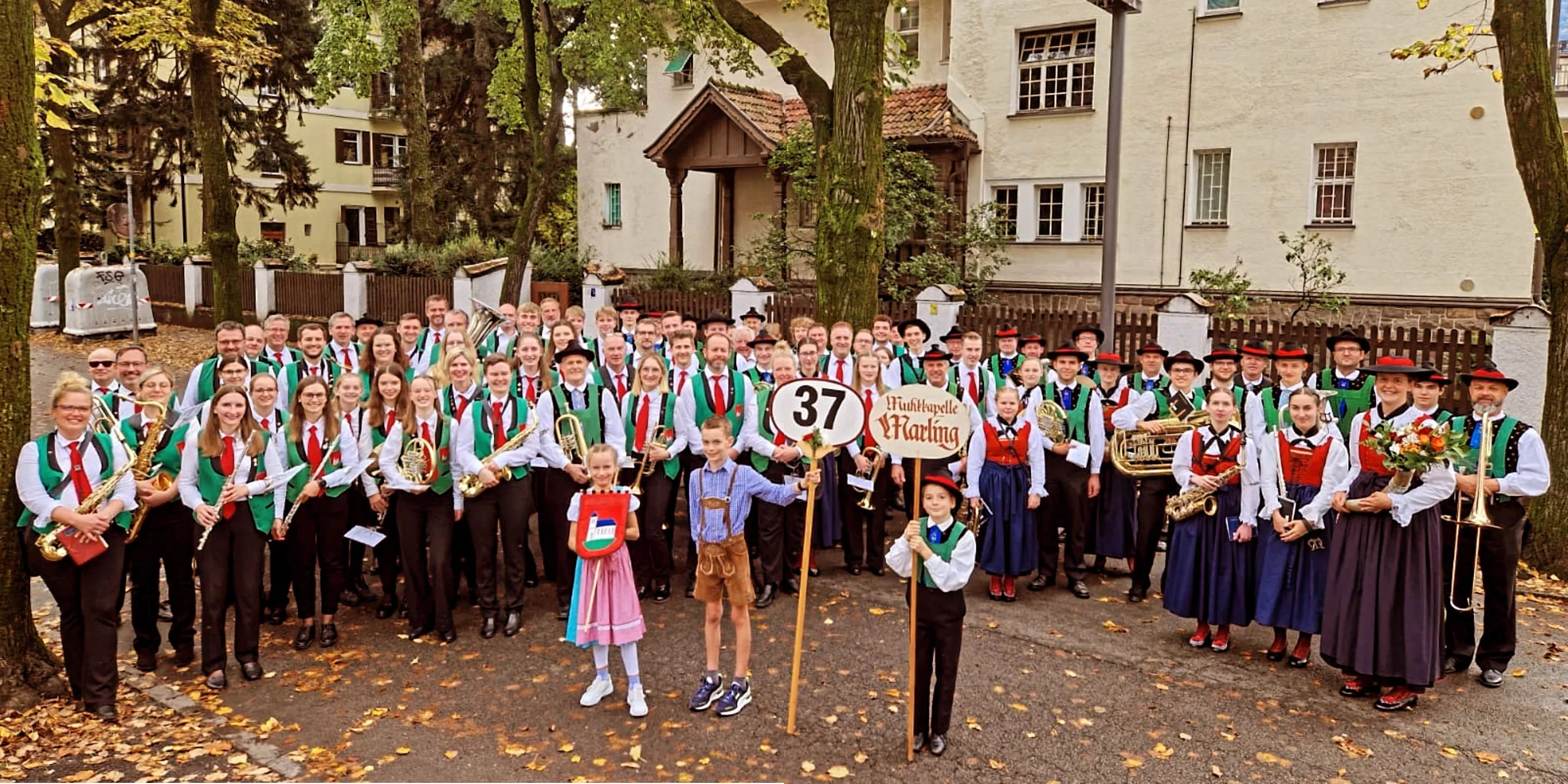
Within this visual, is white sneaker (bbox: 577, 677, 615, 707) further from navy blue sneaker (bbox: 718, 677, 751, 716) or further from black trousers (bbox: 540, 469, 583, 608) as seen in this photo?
black trousers (bbox: 540, 469, 583, 608)

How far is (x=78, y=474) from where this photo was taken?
6.43m

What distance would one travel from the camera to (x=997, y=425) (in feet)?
30.0

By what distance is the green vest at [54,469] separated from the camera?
6367 mm

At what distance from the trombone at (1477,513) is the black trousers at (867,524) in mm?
4344

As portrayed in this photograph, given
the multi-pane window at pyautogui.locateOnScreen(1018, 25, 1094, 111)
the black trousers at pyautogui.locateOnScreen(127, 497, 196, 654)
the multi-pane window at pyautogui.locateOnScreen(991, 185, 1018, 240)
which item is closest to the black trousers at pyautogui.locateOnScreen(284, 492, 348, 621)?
the black trousers at pyautogui.locateOnScreen(127, 497, 196, 654)

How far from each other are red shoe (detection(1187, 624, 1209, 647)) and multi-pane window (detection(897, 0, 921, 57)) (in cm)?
2039

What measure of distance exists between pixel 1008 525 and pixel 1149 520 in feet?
Answer: 3.76

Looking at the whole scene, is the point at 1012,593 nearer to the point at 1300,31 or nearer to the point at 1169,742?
the point at 1169,742

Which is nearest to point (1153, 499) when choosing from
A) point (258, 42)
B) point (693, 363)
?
point (693, 363)

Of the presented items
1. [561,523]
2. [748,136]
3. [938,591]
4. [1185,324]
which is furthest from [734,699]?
[748,136]

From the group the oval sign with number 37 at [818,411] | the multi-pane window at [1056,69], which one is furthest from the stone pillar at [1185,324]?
the oval sign with number 37 at [818,411]

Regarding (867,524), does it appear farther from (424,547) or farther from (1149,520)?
(424,547)

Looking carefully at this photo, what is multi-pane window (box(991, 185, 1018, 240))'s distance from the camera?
2425cm

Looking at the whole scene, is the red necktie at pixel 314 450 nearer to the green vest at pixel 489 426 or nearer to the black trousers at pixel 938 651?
the green vest at pixel 489 426
